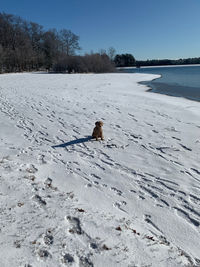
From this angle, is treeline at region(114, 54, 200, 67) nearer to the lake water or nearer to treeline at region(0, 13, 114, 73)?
treeline at region(0, 13, 114, 73)

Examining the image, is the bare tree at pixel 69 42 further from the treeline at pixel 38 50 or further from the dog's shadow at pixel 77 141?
the dog's shadow at pixel 77 141

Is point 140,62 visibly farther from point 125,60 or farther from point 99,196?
point 99,196

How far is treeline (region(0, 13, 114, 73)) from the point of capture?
151 feet

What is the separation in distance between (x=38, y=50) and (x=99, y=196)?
65.4 meters

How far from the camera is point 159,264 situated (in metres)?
2.12

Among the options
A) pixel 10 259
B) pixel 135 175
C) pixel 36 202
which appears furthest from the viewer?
pixel 135 175

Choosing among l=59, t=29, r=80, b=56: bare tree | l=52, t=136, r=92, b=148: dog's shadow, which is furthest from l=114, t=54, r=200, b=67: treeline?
l=52, t=136, r=92, b=148: dog's shadow

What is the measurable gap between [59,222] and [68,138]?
359 centimetres

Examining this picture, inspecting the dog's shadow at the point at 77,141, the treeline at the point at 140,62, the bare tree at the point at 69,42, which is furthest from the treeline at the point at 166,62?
the dog's shadow at the point at 77,141

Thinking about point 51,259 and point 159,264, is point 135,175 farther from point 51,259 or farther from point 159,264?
point 51,259

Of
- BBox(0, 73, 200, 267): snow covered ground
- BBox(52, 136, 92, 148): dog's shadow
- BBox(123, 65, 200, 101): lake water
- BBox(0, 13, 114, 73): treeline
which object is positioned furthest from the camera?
BBox(0, 13, 114, 73): treeline

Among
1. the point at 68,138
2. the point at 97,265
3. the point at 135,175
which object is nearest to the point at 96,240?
the point at 97,265

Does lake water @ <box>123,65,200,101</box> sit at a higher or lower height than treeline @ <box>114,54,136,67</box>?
lower

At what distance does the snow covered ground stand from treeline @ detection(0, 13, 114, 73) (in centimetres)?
4253
